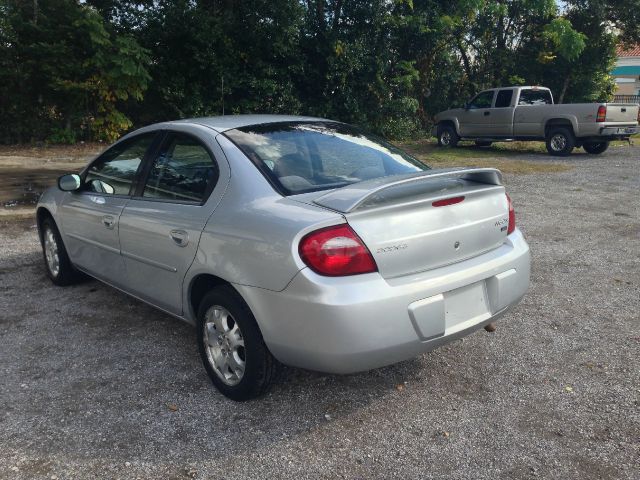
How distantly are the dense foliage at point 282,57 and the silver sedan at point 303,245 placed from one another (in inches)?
526

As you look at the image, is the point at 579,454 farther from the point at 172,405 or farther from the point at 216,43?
the point at 216,43

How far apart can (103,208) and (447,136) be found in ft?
53.2

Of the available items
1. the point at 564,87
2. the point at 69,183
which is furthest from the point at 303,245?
the point at 564,87

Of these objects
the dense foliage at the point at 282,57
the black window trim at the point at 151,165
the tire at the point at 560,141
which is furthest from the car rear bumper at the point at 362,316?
the dense foliage at the point at 282,57

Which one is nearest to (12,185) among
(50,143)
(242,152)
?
(50,143)

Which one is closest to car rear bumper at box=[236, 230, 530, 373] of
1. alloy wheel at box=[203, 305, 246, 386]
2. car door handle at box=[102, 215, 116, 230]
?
alloy wheel at box=[203, 305, 246, 386]

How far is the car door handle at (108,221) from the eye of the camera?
13.6ft

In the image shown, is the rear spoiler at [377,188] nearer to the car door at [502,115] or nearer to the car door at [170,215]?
the car door at [170,215]

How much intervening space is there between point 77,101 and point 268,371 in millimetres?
15578

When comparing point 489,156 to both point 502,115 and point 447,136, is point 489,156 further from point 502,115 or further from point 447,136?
point 447,136

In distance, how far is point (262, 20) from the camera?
18422mm

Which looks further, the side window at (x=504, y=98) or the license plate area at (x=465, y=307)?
the side window at (x=504, y=98)

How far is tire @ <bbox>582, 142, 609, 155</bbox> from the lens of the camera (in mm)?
16297

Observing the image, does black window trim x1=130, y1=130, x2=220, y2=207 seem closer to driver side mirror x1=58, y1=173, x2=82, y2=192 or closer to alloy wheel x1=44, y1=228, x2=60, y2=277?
driver side mirror x1=58, y1=173, x2=82, y2=192
